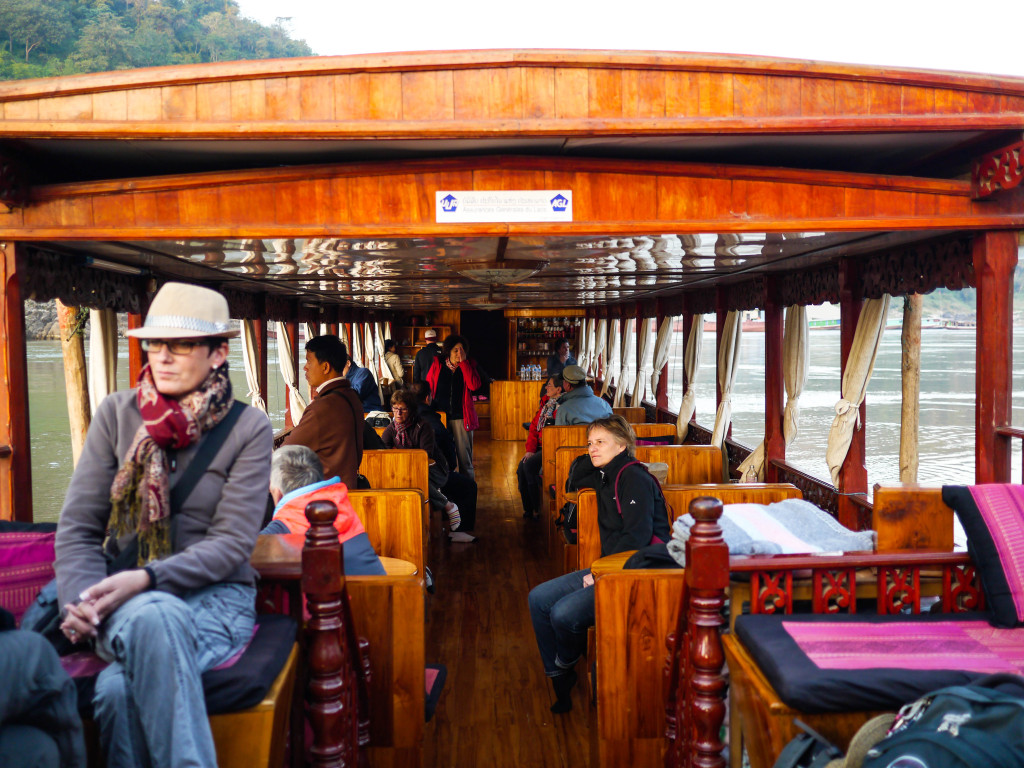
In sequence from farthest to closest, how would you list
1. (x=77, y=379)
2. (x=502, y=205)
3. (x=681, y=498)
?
1. (x=77, y=379)
2. (x=681, y=498)
3. (x=502, y=205)

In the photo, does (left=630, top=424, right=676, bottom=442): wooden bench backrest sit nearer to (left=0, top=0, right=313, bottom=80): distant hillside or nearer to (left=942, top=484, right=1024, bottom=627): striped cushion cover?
(left=942, top=484, right=1024, bottom=627): striped cushion cover

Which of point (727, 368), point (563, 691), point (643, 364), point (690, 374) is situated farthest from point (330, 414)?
point (643, 364)

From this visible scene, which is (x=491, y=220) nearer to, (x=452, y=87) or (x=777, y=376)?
(x=452, y=87)

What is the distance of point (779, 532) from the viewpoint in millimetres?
3004

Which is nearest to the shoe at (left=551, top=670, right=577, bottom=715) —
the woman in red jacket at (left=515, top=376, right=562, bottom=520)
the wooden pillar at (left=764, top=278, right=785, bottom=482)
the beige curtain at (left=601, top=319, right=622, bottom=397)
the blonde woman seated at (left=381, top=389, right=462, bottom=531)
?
the blonde woman seated at (left=381, top=389, right=462, bottom=531)

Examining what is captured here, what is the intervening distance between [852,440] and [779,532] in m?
2.60

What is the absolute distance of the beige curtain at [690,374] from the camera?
29.2ft

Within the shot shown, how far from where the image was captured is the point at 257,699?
6.44ft

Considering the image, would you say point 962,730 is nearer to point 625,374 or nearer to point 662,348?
point 662,348

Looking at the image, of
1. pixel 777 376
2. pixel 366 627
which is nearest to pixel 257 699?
pixel 366 627

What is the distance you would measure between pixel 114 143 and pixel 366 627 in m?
2.07

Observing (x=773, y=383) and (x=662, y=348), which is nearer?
(x=773, y=383)

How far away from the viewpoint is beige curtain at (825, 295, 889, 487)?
4969mm

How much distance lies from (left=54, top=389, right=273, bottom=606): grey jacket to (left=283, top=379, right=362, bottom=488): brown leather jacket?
189 centimetres
